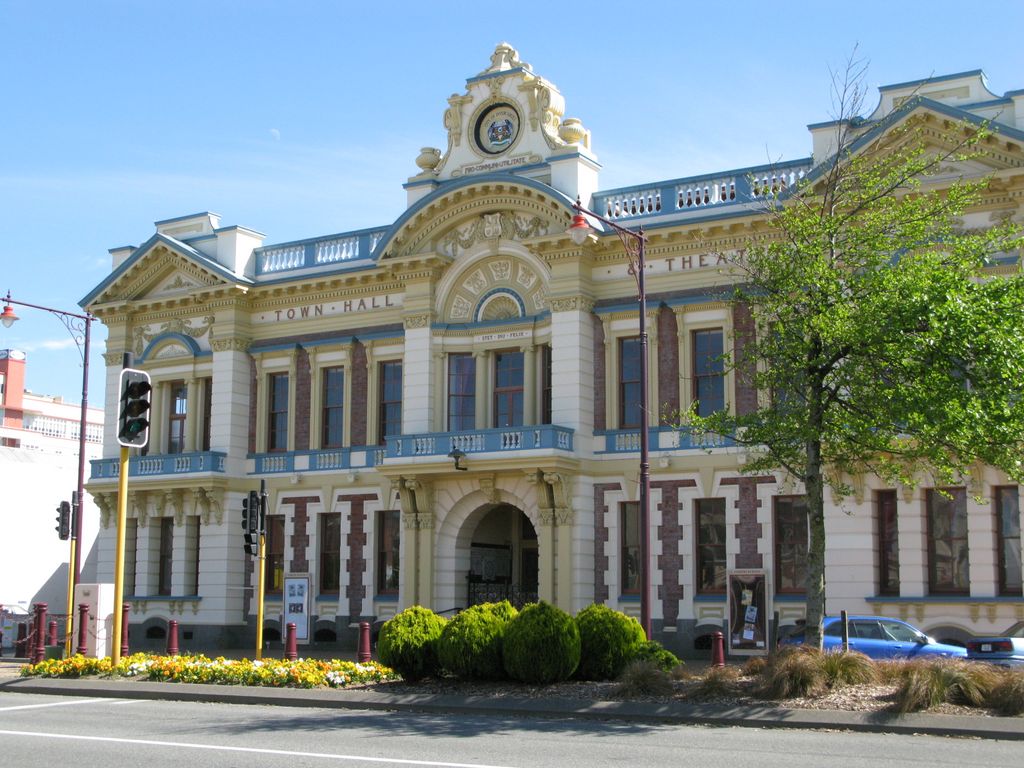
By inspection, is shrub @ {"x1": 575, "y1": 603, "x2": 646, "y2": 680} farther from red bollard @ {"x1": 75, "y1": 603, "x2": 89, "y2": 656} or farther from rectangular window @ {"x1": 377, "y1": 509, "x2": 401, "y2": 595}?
→ rectangular window @ {"x1": 377, "y1": 509, "x2": 401, "y2": 595}

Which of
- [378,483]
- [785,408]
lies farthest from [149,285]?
[785,408]

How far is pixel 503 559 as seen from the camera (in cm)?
3697

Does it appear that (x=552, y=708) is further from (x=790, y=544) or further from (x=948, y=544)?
(x=948, y=544)

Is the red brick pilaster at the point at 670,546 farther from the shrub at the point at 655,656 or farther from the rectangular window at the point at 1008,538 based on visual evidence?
the shrub at the point at 655,656

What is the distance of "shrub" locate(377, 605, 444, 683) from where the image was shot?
2011 cm

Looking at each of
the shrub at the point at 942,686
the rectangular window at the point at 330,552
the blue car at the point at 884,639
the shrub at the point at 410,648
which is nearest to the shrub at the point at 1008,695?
the shrub at the point at 942,686

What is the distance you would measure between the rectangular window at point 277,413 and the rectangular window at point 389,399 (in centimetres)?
351

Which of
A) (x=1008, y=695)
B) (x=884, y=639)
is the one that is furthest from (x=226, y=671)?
(x=1008, y=695)

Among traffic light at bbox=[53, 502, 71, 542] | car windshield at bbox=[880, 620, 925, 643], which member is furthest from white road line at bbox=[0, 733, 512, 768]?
traffic light at bbox=[53, 502, 71, 542]

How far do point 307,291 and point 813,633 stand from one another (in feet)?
74.9

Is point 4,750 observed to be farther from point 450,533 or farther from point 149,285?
point 149,285

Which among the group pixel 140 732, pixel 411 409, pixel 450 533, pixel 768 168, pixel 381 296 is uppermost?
pixel 768 168

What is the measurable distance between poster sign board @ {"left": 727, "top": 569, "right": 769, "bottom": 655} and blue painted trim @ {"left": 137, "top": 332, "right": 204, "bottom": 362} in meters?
18.2

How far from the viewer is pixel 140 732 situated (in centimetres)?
1548
